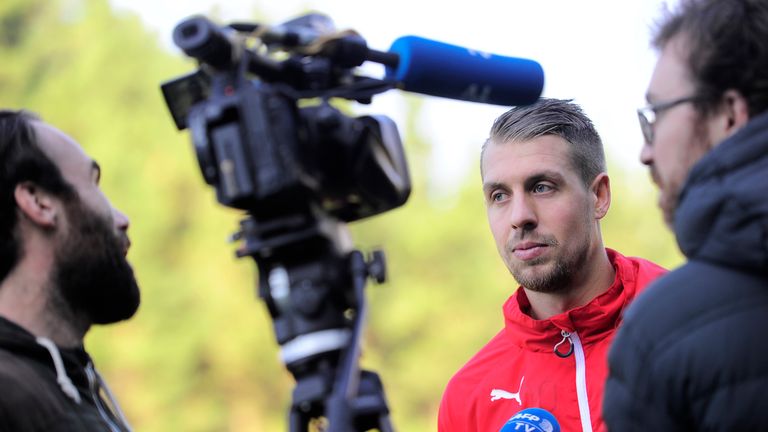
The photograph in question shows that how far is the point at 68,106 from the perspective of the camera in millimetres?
15422

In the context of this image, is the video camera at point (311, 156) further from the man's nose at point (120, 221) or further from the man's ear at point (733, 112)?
the man's nose at point (120, 221)

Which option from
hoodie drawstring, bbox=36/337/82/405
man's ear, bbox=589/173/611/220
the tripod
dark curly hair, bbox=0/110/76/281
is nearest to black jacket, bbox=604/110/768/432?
the tripod

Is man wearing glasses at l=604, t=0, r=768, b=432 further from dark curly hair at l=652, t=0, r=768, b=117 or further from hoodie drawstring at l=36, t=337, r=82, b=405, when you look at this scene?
hoodie drawstring at l=36, t=337, r=82, b=405

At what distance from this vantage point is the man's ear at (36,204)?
86.2 inches

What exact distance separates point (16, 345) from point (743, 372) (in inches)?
57.3

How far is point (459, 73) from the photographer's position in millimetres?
1611

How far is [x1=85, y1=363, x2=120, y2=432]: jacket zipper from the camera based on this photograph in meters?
2.14

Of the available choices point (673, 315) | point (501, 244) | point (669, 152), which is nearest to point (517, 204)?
point (501, 244)

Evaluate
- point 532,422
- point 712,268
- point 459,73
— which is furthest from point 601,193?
point 712,268

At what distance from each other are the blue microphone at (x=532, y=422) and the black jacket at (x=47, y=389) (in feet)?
2.95

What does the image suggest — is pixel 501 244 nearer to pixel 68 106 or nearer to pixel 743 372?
pixel 743 372

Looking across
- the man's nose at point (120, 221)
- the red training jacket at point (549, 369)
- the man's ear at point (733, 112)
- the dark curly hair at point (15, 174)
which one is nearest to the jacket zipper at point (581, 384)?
the red training jacket at point (549, 369)

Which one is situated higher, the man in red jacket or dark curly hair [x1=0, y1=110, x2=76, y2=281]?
dark curly hair [x1=0, y1=110, x2=76, y2=281]

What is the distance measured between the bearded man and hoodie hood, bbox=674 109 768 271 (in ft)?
Result: 4.30
